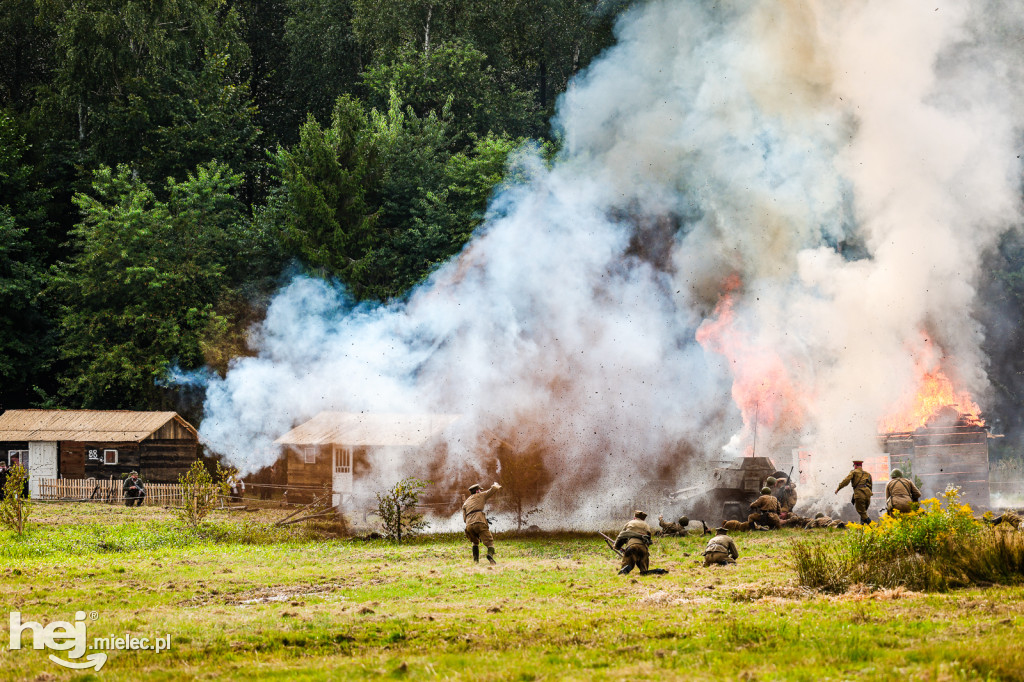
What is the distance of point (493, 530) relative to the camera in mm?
30906

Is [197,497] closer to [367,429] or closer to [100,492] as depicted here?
[367,429]

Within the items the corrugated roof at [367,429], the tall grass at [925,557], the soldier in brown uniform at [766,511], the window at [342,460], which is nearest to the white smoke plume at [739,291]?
the corrugated roof at [367,429]

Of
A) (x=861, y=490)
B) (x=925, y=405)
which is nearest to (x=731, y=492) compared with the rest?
(x=861, y=490)

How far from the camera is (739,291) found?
148 ft

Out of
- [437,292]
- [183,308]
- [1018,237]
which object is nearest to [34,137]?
[183,308]

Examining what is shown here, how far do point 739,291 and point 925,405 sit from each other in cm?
1011

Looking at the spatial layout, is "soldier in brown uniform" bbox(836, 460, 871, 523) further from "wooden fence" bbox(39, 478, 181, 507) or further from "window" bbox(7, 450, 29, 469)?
"window" bbox(7, 450, 29, 469)

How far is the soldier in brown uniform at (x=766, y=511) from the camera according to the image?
27062 millimetres

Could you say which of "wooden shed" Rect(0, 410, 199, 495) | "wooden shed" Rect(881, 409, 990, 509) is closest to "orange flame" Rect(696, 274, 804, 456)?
"wooden shed" Rect(881, 409, 990, 509)

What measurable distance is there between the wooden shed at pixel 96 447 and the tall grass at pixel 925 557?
3185cm

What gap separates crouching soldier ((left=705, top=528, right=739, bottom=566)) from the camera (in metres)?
19.8

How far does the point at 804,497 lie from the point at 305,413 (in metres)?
18.4

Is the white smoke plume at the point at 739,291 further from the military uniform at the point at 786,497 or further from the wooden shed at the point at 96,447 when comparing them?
the military uniform at the point at 786,497

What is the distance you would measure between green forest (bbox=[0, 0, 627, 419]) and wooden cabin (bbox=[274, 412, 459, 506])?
11907 millimetres
